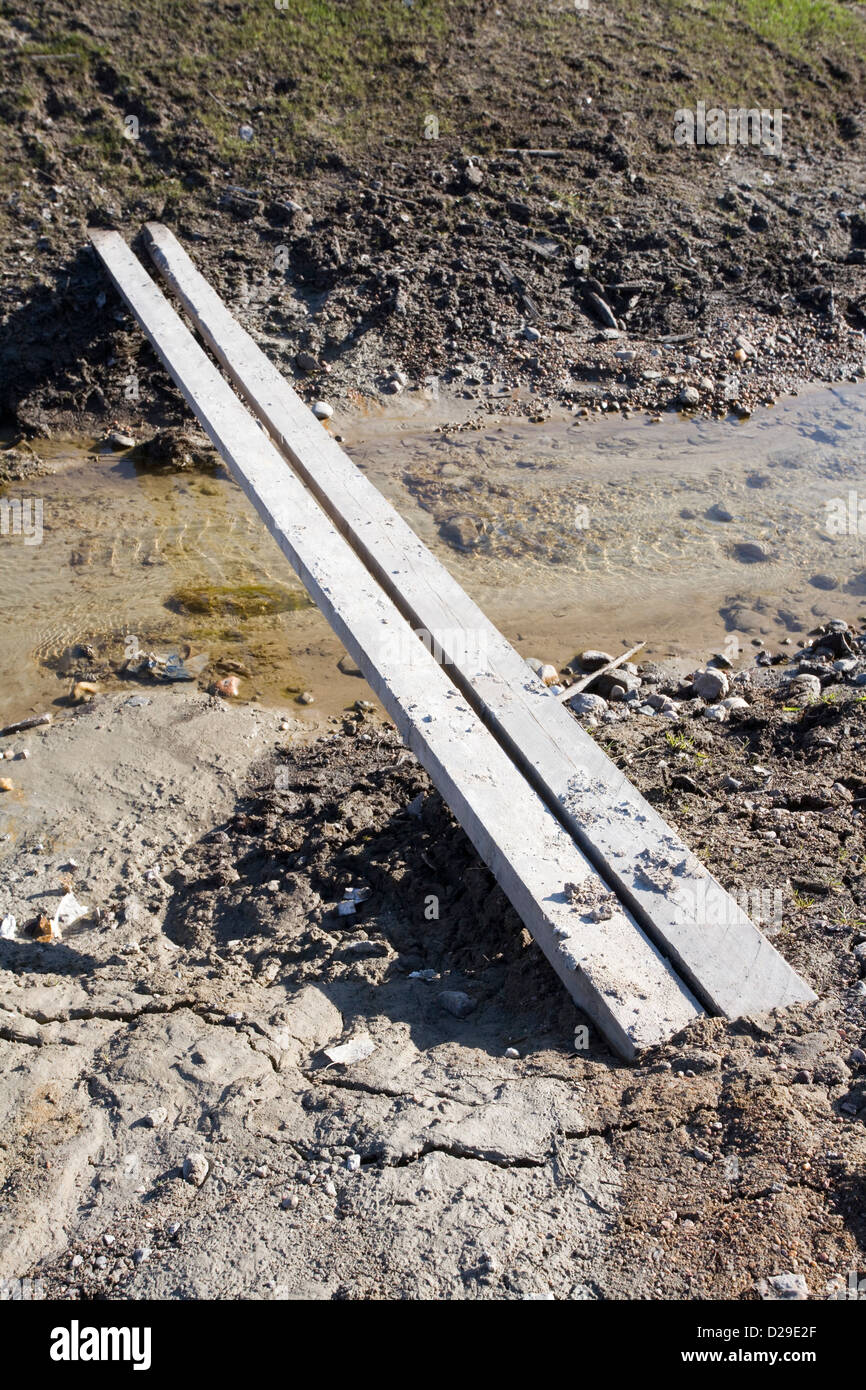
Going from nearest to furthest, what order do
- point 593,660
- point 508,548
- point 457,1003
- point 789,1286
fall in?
point 789,1286 < point 457,1003 < point 593,660 < point 508,548

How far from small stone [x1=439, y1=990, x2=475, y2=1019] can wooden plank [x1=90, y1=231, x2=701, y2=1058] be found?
0.30 metres

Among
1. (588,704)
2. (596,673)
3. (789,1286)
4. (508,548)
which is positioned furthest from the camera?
(508,548)

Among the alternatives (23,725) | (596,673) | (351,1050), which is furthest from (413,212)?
(351,1050)

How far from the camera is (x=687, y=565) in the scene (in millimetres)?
6285

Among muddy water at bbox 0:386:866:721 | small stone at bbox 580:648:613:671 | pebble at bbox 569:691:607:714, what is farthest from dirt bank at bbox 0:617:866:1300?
muddy water at bbox 0:386:866:721

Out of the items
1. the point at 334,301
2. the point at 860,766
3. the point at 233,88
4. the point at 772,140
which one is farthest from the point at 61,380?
the point at 772,140

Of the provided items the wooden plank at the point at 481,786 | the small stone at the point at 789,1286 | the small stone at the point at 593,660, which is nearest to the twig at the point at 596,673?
the small stone at the point at 593,660

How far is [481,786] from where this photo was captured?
11.3 ft

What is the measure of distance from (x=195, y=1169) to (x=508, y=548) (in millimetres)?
4498

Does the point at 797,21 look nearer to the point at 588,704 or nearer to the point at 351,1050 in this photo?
the point at 588,704

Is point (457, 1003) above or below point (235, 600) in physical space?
below

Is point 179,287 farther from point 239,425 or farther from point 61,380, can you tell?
point 239,425

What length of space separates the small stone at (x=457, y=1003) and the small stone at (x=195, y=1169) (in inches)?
35.2
